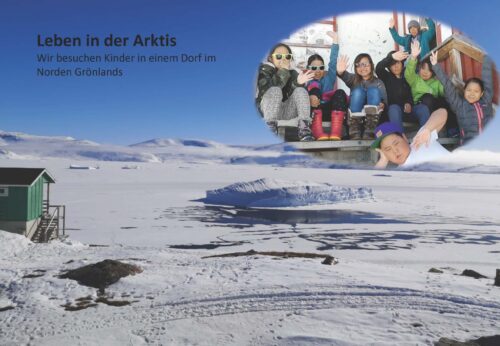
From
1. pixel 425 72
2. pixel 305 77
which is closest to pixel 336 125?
pixel 305 77

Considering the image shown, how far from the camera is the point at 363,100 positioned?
8.21 feet

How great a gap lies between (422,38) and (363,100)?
0.47 m

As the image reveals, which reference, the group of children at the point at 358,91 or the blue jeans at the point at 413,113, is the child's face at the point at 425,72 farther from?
the blue jeans at the point at 413,113

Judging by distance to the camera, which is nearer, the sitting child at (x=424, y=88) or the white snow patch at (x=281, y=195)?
the sitting child at (x=424, y=88)

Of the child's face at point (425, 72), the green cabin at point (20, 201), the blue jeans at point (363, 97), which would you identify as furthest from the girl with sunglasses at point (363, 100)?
the green cabin at point (20, 201)

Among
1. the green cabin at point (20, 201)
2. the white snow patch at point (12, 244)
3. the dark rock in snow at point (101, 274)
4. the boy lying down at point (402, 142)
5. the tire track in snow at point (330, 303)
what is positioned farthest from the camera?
the green cabin at point (20, 201)

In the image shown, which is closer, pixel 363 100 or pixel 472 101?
pixel 472 101

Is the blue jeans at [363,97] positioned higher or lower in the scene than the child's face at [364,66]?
lower

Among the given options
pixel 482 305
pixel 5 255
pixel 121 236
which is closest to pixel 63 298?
pixel 5 255

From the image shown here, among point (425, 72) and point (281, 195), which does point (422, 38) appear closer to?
point (425, 72)

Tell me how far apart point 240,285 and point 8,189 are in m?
12.4

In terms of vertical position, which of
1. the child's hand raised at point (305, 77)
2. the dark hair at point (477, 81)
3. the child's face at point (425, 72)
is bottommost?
the dark hair at point (477, 81)

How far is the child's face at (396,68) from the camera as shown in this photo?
2496 millimetres

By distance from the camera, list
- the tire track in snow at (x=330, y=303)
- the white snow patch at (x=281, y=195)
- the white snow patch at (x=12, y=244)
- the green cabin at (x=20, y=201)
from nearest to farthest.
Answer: the tire track in snow at (x=330, y=303), the white snow patch at (x=12, y=244), the green cabin at (x=20, y=201), the white snow patch at (x=281, y=195)
